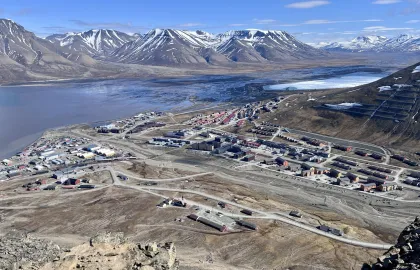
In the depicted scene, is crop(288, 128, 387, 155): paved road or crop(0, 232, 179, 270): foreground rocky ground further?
crop(288, 128, 387, 155): paved road

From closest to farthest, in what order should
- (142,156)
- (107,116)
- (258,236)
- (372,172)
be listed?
1. (258,236)
2. (372,172)
3. (142,156)
4. (107,116)

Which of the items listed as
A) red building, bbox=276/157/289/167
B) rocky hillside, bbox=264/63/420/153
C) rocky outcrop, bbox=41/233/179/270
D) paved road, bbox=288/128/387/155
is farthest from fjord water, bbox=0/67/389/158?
rocky outcrop, bbox=41/233/179/270

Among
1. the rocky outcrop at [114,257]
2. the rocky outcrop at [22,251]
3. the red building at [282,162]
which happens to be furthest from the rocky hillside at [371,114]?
the rocky outcrop at [22,251]

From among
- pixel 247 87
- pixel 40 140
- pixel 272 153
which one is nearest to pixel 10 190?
pixel 40 140

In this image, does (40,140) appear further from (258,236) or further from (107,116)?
(258,236)

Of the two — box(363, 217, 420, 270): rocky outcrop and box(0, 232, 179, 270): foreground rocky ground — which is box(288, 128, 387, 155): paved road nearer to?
box(363, 217, 420, 270): rocky outcrop

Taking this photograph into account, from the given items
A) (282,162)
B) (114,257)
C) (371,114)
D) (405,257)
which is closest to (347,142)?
(371,114)
